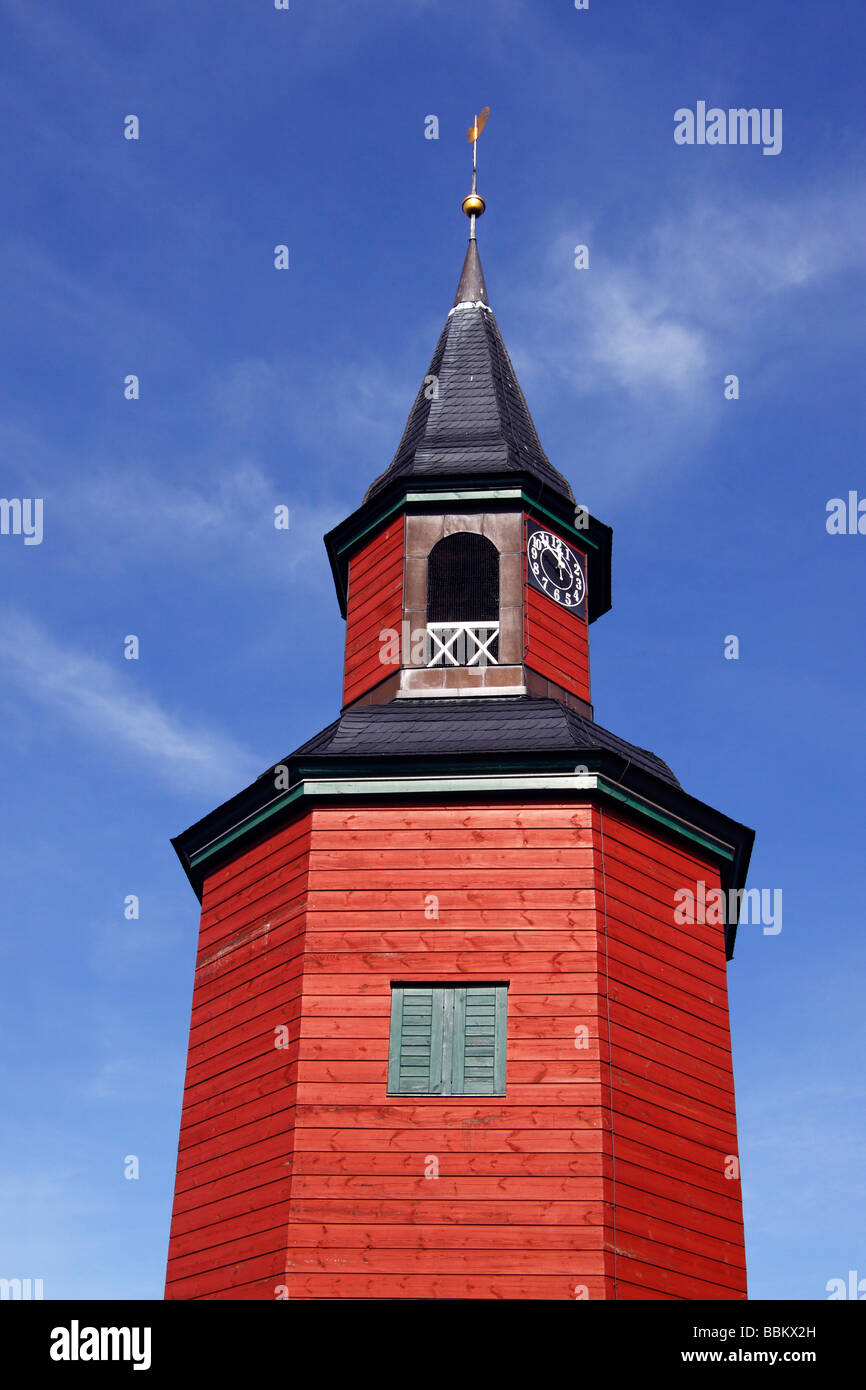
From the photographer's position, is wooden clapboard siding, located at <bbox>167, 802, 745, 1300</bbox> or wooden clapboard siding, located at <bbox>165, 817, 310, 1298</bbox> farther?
wooden clapboard siding, located at <bbox>165, 817, 310, 1298</bbox>

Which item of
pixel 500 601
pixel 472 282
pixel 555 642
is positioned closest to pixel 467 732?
pixel 500 601

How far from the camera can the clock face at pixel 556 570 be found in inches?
806

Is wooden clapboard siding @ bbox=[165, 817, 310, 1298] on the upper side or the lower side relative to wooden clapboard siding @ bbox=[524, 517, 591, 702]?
lower

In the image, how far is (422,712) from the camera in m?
18.7

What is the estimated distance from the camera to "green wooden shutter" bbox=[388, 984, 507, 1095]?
15492 mm

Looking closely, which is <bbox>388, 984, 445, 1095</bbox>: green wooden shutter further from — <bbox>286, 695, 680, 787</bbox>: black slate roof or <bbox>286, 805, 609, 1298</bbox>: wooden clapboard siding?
<bbox>286, 695, 680, 787</bbox>: black slate roof

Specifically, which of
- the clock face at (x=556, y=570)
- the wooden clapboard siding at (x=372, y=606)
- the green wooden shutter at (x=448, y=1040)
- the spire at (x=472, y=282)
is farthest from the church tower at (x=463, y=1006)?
the spire at (x=472, y=282)

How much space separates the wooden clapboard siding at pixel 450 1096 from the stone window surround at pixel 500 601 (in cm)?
261

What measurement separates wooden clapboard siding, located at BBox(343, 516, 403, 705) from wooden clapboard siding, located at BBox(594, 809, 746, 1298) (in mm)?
4538

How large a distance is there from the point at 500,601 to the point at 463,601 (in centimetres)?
51

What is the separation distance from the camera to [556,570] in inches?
825

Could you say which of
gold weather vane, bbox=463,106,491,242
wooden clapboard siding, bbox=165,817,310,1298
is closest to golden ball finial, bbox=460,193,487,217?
gold weather vane, bbox=463,106,491,242
